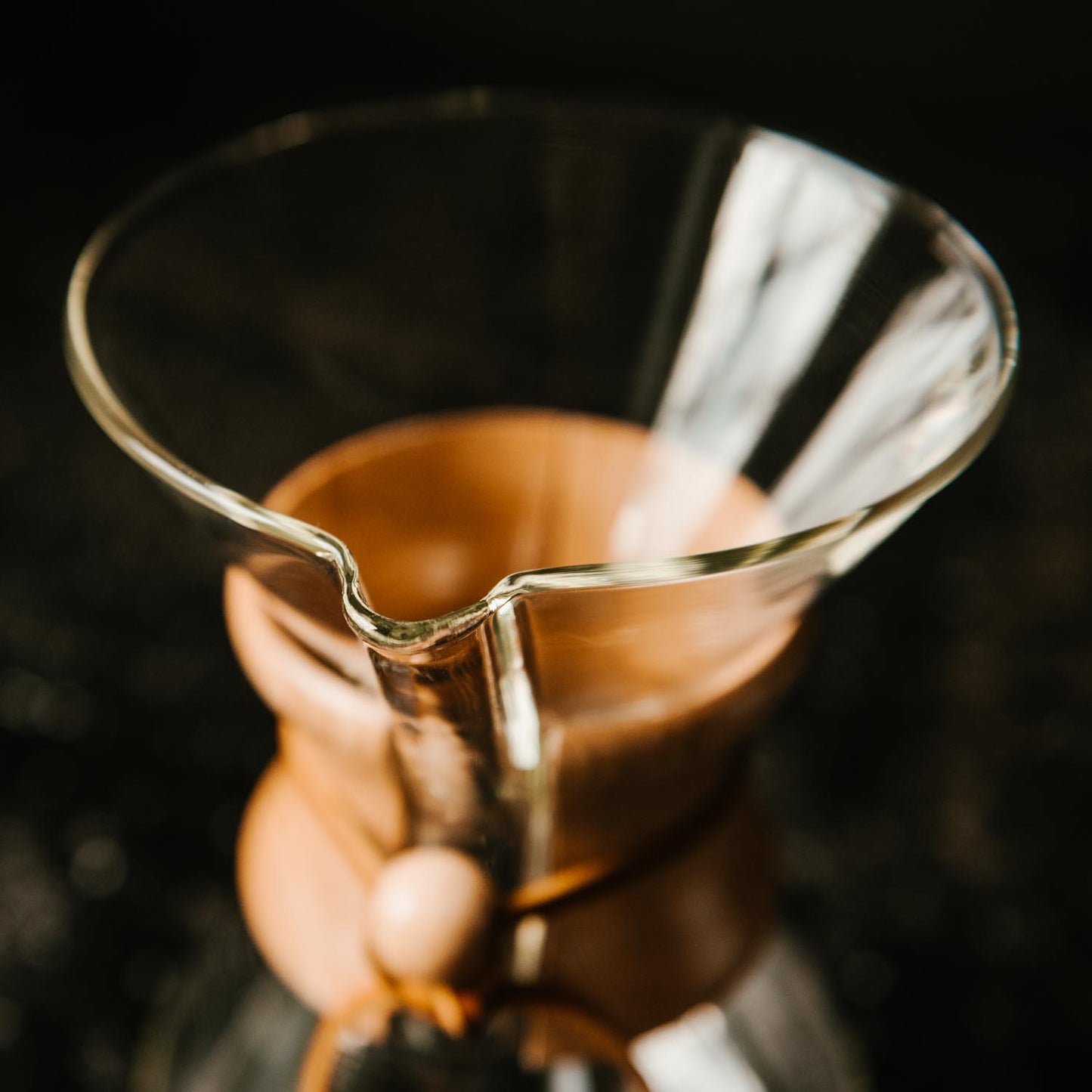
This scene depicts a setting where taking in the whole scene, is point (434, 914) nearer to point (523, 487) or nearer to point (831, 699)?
point (523, 487)

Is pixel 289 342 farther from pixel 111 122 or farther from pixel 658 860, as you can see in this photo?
pixel 111 122

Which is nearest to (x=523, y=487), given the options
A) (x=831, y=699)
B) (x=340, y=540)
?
(x=340, y=540)

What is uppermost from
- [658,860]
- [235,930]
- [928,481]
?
[928,481]

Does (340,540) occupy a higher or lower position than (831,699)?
higher

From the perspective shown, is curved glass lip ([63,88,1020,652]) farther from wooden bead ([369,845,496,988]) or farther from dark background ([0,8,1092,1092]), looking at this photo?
dark background ([0,8,1092,1092])

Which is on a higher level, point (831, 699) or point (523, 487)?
point (523, 487)

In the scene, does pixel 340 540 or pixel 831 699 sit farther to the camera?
pixel 831 699

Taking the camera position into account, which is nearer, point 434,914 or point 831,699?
point 434,914

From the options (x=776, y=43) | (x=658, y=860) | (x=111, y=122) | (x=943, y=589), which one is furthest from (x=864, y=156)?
(x=658, y=860)
